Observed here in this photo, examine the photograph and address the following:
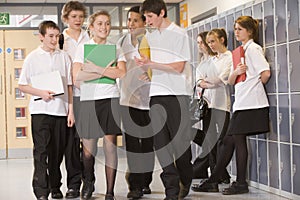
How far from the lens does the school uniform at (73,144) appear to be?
512 centimetres

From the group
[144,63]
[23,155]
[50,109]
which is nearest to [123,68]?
[144,63]

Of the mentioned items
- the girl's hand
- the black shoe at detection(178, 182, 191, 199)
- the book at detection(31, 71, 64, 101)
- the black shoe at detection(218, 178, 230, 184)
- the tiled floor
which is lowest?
the tiled floor

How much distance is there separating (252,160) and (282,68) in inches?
42.3

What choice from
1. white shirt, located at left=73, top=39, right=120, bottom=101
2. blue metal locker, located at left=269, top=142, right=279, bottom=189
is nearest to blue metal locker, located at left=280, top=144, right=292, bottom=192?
blue metal locker, located at left=269, top=142, right=279, bottom=189

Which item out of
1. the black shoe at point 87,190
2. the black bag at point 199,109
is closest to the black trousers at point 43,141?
the black shoe at point 87,190

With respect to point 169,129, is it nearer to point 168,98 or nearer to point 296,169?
point 168,98

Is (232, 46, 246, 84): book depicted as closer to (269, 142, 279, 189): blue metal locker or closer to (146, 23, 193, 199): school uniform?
(269, 142, 279, 189): blue metal locker

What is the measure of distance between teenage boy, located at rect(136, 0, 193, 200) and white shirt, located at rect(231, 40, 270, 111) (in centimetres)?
71

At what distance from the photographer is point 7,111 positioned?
10.4 meters

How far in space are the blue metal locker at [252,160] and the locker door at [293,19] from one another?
1216 millimetres

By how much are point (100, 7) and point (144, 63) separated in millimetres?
7161

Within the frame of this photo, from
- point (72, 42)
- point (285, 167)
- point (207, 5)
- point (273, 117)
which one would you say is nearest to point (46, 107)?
point (72, 42)

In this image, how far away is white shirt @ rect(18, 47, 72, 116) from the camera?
484 cm

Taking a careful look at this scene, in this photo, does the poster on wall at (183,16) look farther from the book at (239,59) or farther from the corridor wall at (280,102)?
the book at (239,59)
